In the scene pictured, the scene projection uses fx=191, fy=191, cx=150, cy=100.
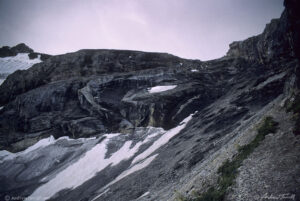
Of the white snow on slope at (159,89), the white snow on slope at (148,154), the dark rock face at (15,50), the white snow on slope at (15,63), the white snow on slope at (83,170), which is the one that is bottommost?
the white snow on slope at (83,170)

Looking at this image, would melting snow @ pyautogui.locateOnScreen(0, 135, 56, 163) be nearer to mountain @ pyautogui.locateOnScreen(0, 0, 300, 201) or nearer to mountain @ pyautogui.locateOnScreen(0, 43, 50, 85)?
mountain @ pyautogui.locateOnScreen(0, 0, 300, 201)

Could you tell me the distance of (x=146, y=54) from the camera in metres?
71.8

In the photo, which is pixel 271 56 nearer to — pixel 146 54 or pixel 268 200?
pixel 146 54

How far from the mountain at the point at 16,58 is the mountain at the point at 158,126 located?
147 feet

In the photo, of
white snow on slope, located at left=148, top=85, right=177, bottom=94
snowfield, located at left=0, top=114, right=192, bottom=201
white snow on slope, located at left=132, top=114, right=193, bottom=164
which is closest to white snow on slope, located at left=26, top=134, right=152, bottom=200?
snowfield, located at left=0, top=114, right=192, bottom=201

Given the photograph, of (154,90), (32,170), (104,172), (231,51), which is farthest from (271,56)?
(32,170)

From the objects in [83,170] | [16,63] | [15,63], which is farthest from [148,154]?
[15,63]

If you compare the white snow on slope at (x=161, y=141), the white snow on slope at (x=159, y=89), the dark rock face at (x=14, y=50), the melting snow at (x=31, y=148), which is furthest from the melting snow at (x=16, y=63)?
the white snow on slope at (x=161, y=141)

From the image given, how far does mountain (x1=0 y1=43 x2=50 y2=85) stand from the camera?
11381 cm

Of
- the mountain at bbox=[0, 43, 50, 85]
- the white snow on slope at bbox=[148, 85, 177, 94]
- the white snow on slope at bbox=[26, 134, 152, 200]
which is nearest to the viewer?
the white snow on slope at bbox=[26, 134, 152, 200]

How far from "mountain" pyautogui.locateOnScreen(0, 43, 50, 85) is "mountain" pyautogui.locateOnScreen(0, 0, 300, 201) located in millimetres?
44921

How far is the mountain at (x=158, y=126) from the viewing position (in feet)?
40.5

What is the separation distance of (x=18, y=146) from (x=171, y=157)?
4850cm

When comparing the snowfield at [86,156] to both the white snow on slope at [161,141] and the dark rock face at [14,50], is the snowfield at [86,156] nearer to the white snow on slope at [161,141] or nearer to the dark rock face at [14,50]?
the white snow on slope at [161,141]
